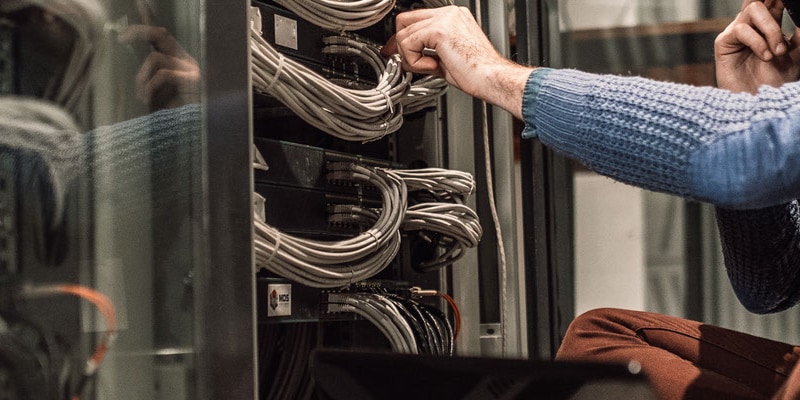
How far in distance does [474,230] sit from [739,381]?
0.58m

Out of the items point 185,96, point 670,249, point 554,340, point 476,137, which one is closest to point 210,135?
point 185,96

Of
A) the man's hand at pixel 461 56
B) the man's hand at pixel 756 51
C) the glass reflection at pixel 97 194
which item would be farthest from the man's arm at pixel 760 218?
the glass reflection at pixel 97 194

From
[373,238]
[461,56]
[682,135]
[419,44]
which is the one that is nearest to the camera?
[682,135]

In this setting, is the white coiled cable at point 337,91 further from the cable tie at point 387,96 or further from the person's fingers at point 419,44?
the person's fingers at point 419,44

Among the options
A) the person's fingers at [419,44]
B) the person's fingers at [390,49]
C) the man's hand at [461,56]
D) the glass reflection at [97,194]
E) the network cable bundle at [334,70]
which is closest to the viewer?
the glass reflection at [97,194]

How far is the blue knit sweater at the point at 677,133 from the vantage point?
83cm

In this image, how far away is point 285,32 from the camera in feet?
4.65

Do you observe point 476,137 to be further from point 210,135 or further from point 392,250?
point 210,135

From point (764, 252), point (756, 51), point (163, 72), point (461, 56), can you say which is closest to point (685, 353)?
point (764, 252)

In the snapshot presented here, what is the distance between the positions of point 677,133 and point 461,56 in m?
0.35

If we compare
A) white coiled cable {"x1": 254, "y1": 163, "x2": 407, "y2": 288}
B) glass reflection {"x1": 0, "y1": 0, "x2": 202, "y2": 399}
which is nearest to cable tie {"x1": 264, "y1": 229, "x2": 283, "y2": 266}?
white coiled cable {"x1": 254, "y1": 163, "x2": 407, "y2": 288}

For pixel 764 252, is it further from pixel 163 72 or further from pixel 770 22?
pixel 163 72

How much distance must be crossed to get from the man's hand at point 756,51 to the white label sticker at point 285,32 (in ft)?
2.12

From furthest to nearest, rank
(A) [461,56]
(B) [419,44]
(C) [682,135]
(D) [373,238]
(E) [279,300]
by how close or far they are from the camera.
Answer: (D) [373,238] → (E) [279,300] → (B) [419,44] → (A) [461,56] → (C) [682,135]
